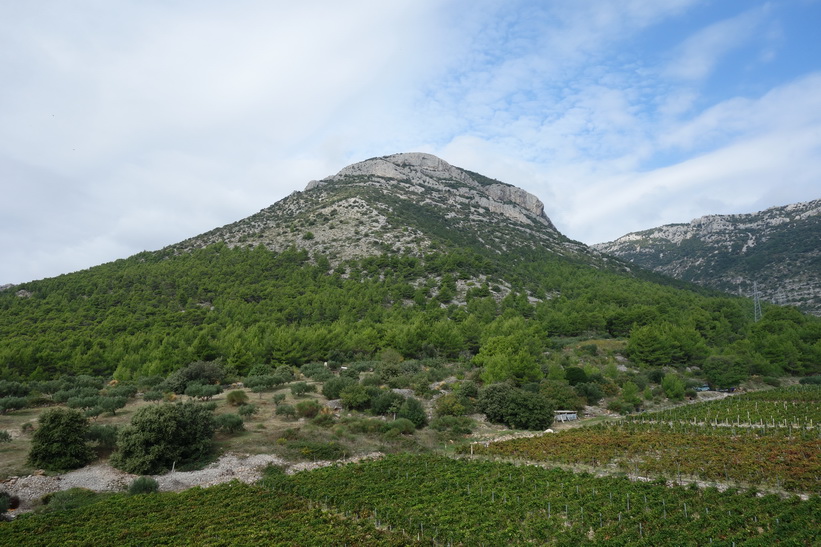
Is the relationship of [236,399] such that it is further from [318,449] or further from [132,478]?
[132,478]

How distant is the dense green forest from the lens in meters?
52.8

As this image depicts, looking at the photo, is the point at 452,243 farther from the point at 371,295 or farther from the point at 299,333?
the point at 299,333

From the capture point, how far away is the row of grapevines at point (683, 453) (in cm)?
2043

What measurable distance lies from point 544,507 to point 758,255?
166618mm

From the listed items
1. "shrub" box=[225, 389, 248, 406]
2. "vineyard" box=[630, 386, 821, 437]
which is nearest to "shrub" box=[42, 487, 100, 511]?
"shrub" box=[225, 389, 248, 406]

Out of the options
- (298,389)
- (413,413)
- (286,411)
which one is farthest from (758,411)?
(298,389)

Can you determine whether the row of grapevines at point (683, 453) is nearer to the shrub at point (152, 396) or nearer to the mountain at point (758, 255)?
the shrub at point (152, 396)

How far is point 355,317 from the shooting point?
243 feet

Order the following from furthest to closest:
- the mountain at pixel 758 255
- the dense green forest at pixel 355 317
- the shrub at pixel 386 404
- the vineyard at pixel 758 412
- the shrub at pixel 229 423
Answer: the mountain at pixel 758 255 → the dense green forest at pixel 355 317 → the shrub at pixel 386 404 → the vineyard at pixel 758 412 → the shrub at pixel 229 423

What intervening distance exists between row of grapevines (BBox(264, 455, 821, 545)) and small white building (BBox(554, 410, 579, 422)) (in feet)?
59.6

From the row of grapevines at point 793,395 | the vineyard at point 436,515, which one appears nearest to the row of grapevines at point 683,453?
the vineyard at point 436,515

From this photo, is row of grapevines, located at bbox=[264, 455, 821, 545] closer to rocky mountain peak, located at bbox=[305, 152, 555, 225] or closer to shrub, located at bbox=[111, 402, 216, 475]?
shrub, located at bbox=[111, 402, 216, 475]

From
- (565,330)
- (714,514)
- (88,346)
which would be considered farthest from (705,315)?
(88,346)

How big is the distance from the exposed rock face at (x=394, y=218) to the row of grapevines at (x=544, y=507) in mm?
79064
